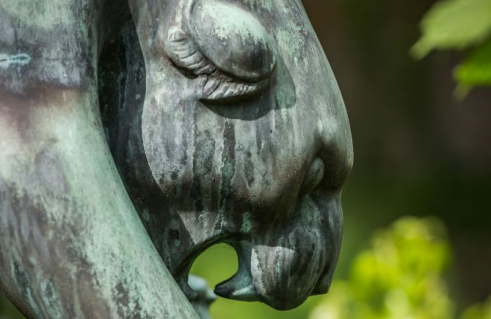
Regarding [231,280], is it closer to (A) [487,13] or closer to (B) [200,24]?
(B) [200,24]

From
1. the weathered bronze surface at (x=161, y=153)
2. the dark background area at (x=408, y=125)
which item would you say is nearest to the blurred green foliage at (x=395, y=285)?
the weathered bronze surface at (x=161, y=153)

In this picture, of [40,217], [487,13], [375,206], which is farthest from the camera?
[375,206]

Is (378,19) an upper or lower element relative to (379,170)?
upper

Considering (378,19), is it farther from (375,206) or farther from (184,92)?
(184,92)

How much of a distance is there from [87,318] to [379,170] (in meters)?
3.61

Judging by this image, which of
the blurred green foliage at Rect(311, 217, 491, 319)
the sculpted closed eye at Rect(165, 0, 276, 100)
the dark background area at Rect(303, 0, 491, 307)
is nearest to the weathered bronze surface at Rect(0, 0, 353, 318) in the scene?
the sculpted closed eye at Rect(165, 0, 276, 100)

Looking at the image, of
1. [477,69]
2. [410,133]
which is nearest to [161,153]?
[477,69]

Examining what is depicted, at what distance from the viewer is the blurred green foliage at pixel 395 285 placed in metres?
1.70

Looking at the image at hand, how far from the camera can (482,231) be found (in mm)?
4090

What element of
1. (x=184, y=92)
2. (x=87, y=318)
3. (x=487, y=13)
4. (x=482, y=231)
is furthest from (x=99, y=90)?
(x=482, y=231)

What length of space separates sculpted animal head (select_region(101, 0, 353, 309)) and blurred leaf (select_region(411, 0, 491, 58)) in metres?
0.94

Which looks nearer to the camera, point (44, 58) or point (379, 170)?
point (44, 58)

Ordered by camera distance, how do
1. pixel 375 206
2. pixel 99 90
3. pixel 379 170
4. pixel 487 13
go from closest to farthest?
pixel 99 90 < pixel 487 13 < pixel 375 206 < pixel 379 170

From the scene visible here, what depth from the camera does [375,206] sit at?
12.8ft
